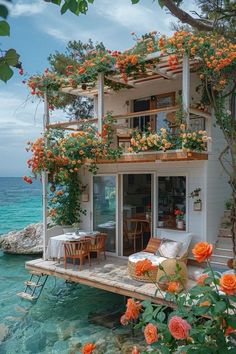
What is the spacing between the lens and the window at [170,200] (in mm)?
9094

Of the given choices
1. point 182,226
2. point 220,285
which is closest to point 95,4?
point 220,285

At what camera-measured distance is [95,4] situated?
2176 mm

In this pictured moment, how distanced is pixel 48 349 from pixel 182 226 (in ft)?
13.5

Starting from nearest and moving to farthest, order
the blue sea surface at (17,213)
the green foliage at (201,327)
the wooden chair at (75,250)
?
the green foliage at (201,327) → the wooden chair at (75,250) → the blue sea surface at (17,213)

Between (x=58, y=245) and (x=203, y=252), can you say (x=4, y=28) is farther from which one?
(x=58, y=245)

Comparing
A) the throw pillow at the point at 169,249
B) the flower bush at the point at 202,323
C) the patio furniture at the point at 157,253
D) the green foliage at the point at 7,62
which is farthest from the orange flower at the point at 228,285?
the throw pillow at the point at 169,249

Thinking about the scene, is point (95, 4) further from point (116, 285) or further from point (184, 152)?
point (116, 285)

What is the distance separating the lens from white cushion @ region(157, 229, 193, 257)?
835cm

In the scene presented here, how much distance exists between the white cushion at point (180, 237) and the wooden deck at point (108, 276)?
2.87 ft

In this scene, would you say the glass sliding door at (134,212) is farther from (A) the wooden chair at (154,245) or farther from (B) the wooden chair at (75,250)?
(B) the wooden chair at (75,250)

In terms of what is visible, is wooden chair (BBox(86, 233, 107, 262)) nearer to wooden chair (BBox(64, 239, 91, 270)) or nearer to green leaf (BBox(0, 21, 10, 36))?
wooden chair (BBox(64, 239, 91, 270))

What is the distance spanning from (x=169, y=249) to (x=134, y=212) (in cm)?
224

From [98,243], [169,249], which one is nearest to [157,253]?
[169,249]

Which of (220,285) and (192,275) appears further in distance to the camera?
(192,275)
